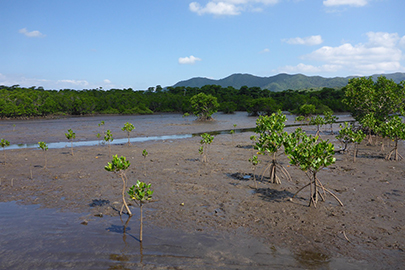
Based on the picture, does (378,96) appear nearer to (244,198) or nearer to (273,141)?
(273,141)

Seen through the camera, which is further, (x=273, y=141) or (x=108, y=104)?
(x=108, y=104)

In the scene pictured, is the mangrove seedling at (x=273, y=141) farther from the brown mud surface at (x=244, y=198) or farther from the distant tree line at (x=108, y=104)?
the distant tree line at (x=108, y=104)

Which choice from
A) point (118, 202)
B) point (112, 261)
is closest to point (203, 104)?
point (118, 202)

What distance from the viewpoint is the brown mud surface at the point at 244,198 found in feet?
24.4

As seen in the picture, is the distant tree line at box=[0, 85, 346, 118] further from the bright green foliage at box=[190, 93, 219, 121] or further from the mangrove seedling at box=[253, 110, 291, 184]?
the mangrove seedling at box=[253, 110, 291, 184]

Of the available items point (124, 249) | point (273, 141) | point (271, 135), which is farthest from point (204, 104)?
point (124, 249)

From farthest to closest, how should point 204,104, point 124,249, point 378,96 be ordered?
point 204,104 < point 378,96 < point 124,249

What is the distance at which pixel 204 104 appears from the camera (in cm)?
5009

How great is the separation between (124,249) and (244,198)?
501 centimetres

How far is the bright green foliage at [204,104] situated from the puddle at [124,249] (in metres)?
42.3

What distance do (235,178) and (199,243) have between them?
6121 millimetres

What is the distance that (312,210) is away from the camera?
9.24 metres

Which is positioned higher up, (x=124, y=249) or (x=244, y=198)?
(x=244, y=198)

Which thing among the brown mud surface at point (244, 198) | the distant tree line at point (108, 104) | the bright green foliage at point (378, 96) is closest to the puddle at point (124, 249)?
the brown mud surface at point (244, 198)
